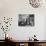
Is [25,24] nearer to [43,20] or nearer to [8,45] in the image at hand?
[43,20]

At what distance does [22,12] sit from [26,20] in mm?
333

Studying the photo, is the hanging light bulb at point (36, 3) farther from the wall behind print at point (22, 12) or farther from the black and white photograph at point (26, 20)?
the black and white photograph at point (26, 20)

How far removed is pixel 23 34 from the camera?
182 inches

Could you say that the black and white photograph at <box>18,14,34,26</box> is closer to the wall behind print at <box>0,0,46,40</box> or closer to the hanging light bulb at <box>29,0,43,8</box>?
the wall behind print at <box>0,0,46,40</box>

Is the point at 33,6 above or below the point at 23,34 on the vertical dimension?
above

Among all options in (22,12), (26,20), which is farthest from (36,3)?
(26,20)

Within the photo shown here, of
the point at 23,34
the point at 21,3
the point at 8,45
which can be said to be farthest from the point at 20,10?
the point at 8,45

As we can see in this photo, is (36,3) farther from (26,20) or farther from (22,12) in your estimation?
(26,20)

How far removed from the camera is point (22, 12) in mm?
4695

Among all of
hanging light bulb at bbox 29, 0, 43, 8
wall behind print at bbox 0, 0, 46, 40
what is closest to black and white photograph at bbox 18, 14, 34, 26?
wall behind print at bbox 0, 0, 46, 40

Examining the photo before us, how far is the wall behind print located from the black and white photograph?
0.37ft

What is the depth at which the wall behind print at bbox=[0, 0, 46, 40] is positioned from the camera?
181 inches

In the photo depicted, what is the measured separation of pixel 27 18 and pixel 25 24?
0.24 m

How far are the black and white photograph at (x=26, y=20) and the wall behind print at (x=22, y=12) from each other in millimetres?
112
